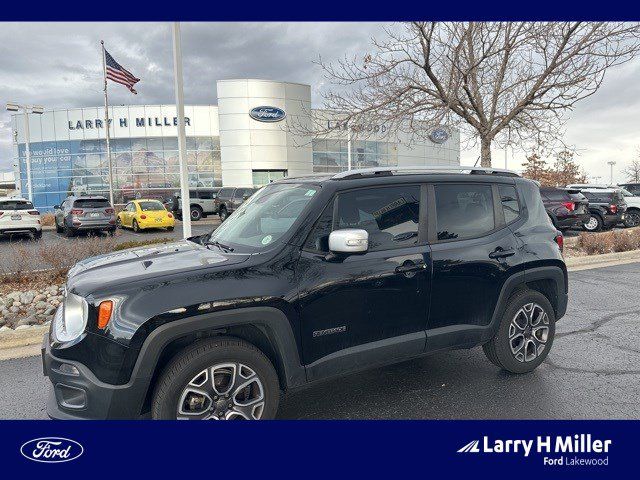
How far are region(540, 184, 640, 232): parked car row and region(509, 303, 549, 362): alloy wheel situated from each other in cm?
1153

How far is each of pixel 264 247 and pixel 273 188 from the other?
1.00 metres

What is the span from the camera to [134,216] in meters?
20.1

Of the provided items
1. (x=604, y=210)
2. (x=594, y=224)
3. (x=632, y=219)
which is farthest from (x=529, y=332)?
(x=632, y=219)

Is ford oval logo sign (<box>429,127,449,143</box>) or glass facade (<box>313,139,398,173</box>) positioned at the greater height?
glass facade (<box>313,139,398,173</box>)

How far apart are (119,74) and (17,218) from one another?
10.6m

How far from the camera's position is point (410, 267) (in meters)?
3.42

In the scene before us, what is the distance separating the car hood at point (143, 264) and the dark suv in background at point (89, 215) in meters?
15.2

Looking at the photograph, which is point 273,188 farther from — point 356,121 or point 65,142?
point 65,142

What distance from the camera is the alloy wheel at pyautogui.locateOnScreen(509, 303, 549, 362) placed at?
407cm

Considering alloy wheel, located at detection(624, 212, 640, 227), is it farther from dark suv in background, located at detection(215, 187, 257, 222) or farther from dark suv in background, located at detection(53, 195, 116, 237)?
dark suv in background, located at detection(53, 195, 116, 237)

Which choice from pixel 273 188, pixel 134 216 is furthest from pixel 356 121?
pixel 134 216

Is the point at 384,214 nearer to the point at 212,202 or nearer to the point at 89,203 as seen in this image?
the point at 89,203

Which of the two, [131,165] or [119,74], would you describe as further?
[131,165]

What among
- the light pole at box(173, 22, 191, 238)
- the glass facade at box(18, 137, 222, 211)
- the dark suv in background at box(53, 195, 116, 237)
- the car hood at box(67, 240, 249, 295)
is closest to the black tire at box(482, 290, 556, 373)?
the car hood at box(67, 240, 249, 295)
